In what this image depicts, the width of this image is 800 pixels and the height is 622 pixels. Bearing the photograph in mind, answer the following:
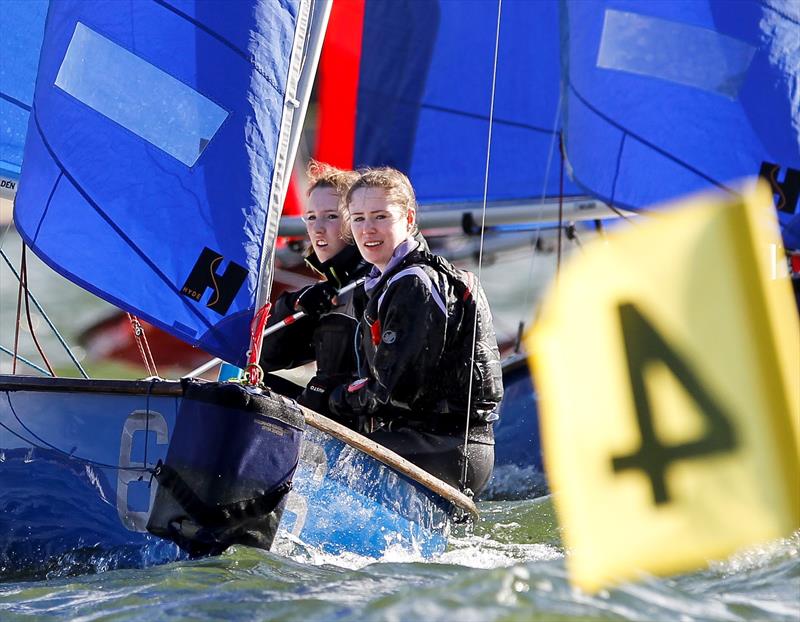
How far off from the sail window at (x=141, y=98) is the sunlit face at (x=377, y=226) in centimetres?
44

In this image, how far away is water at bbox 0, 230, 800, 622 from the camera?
1.78 metres

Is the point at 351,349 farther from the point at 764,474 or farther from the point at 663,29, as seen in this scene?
the point at 663,29

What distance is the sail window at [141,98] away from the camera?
3084mm

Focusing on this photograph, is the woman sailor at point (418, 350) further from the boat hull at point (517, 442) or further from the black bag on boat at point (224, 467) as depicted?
the boat hull at point (517, 442)

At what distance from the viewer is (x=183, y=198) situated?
119 inches

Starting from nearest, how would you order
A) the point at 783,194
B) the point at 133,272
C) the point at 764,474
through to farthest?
the point at 764,474, the point at 133,272, the point at 783,194

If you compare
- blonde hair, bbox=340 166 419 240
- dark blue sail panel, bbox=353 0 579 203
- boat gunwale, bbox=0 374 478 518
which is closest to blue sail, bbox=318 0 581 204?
dark blue sail panel, bbox=353 0 579 203

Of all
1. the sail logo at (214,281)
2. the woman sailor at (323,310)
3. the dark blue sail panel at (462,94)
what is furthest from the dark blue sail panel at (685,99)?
the sail logo at (214,281)

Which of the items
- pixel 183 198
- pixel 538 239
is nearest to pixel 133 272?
pixel 183 198

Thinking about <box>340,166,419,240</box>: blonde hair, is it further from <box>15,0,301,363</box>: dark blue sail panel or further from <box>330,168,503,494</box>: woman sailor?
<box>15,0,301,363</box>: dark blue sail panel

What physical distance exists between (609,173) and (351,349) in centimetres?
252

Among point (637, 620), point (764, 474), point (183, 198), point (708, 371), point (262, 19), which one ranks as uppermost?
point (262, 19)

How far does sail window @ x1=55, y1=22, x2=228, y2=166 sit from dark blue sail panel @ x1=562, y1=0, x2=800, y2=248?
2.73 m

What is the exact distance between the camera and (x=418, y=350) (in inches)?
108
